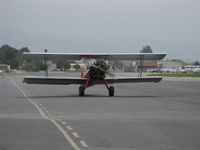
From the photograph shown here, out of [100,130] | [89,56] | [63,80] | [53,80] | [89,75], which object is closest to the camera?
[100,130]

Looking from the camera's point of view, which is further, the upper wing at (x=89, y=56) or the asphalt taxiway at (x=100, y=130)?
the upper wing at (x=89, y=56)

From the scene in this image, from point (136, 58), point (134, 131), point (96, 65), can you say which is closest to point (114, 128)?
point (134, 131)

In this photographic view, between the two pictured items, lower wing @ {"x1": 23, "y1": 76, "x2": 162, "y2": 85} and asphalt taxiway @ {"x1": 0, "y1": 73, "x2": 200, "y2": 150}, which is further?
lower wing @ {"x1": 23, "y1": 76, "x2": 162, "y2": 85}

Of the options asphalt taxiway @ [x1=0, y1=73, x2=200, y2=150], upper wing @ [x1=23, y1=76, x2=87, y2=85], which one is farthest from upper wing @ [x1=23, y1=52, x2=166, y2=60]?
asphalt taxiway @ [x1=0, y1=73, x2=200, y2=150]

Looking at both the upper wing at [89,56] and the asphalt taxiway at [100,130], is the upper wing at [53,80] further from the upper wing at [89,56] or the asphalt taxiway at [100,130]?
the asphalt taxiway at [100,130]

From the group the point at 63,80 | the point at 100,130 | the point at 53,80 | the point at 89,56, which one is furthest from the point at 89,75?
the point at 100,130

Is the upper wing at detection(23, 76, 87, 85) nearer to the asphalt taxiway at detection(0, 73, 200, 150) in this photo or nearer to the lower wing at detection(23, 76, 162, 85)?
the lower wing at detection(23, 76, 162, 85)

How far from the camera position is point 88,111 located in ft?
60.5

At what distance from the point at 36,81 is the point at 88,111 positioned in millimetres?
11033

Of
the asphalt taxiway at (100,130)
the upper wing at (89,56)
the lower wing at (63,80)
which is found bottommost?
the asphalt taxiway at (100,130)

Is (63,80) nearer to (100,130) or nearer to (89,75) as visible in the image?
(89,75)

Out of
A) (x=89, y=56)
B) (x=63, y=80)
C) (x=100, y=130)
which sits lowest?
(x=100, y=130)

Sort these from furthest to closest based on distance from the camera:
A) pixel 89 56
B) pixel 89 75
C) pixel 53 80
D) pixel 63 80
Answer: pixel 89 56 → pixel 63 80 → pixel 53 80 → pixel 89 75

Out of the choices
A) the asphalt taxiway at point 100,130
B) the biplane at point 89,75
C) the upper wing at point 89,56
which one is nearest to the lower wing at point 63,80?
→ the biplane at point 89,75
